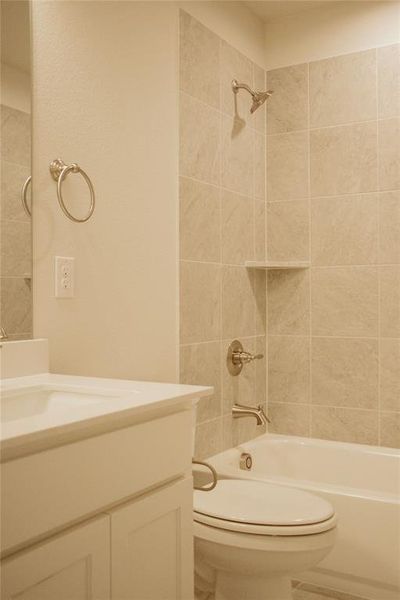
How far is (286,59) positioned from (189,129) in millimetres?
902

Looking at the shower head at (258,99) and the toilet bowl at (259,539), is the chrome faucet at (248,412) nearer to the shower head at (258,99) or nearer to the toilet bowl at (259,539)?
the toilet bowl at (259,539)

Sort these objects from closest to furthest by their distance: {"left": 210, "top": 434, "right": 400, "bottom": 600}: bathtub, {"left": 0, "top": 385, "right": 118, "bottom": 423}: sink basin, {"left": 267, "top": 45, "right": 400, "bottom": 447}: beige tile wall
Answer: {"left": 0, "top": 385, "right": 118, "bottom": 423}: sink basin → {"left": 210, "top": 434, "right": 400, "bottom": 600}: bathtub → {"left": 267, "top": 45, "right": 400, "bottom": 447}: beige tile wall

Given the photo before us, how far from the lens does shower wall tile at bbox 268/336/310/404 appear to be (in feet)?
9.40

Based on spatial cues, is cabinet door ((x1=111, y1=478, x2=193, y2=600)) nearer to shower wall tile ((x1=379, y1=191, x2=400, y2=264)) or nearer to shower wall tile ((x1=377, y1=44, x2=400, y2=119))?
shower wall tile ((x1=379, y1=191, x2=400, y2=264))

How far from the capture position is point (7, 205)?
1.55 m

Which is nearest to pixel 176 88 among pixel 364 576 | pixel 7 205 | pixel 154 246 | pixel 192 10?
pixel 192 10

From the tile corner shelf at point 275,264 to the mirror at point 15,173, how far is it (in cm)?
135

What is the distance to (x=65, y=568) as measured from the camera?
0.99 metres

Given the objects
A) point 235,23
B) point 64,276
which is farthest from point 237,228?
point 64,276

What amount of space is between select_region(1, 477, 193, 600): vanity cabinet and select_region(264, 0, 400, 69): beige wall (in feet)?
7.49

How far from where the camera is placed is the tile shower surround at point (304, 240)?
Result: 2459mm

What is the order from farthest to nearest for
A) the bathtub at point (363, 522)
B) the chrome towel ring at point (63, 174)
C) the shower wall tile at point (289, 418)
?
the shower wall tile at point (289, 418) → the bathtub at point (363, 522) → the chrome towel ring at point (63, 174)

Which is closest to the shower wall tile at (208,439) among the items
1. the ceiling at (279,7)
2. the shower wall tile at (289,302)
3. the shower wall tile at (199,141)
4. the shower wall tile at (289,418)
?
the shower wall tile at (289,418)

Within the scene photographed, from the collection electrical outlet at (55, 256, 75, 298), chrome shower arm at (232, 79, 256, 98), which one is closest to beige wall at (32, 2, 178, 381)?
electrical outlet at (55, 256, 75, 298)
